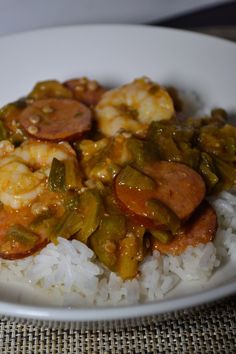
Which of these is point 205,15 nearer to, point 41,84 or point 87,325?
point 41,84

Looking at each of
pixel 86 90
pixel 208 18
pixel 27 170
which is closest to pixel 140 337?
pixel 27 170

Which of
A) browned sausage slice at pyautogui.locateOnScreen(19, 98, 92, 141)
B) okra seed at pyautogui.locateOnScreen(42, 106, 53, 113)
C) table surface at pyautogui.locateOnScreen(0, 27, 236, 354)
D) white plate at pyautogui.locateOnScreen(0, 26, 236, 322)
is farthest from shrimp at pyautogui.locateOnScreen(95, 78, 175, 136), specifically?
table surface at pyautogui.locateOnScreen(0, 27, 236, 354)

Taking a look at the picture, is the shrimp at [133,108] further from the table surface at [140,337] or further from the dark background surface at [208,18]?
the dark background surface at [208,18]

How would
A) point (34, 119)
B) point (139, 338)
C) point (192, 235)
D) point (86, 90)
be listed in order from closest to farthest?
point (139, 338)
point (192, 235)
point (34, 119)
point (86, 90)

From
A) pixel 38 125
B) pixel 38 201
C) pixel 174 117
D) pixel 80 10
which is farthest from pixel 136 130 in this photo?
pixel 80 10

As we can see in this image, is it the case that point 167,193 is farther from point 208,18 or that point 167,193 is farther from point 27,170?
point 208,18

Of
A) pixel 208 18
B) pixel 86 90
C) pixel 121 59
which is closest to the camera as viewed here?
pixel 86 90
